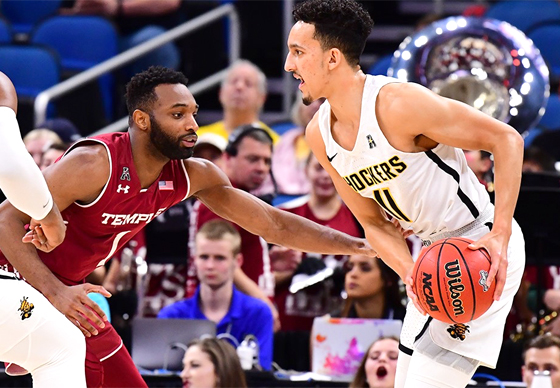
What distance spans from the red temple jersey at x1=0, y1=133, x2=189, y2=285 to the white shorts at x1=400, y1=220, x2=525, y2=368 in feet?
3.96

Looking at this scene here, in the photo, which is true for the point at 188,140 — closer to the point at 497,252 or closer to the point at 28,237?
the point at 28,237

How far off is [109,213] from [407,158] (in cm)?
122

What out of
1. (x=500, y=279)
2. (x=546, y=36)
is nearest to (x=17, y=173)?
(x=500, y=279)

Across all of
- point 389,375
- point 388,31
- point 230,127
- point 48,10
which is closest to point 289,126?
point 230,127

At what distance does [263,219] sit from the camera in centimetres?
439

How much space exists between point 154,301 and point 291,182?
1580 millimetres

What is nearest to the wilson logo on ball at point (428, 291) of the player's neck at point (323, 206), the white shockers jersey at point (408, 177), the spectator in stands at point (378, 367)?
the white shockers jersey at point (408, 177)

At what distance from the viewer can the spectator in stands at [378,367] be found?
5.09 metres

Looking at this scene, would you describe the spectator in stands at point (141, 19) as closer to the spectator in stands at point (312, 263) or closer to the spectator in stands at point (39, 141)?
the spectator in stands at point (39, 141)

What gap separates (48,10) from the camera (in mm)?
9430

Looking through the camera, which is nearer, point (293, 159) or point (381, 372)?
point (381, 372)

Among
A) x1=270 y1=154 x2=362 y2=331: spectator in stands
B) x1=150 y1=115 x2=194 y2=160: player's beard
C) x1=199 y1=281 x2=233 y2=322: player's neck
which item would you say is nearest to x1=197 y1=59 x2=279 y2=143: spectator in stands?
x1=270 y1=154 x2=362 y2=331: spectator in stands

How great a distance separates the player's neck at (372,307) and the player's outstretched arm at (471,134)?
7.78 ft

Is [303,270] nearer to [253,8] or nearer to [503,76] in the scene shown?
[503,76]
